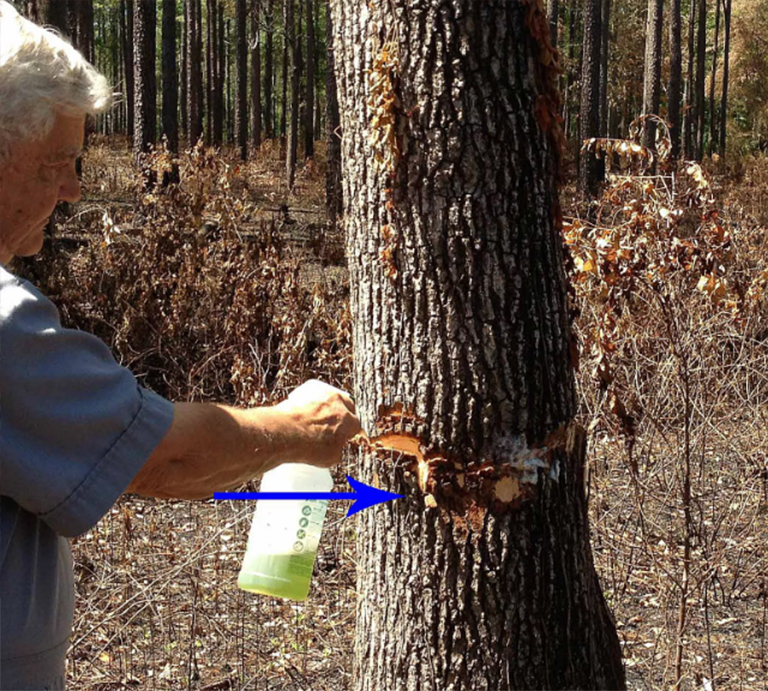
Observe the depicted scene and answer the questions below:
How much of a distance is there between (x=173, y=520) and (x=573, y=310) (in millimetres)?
3152

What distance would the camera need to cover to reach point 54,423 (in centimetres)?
153

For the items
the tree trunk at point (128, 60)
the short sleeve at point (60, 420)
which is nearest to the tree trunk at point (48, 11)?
the short sleeve at point (60, 420)

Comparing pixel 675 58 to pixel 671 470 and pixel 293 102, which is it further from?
pixel 671 470

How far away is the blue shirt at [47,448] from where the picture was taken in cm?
151

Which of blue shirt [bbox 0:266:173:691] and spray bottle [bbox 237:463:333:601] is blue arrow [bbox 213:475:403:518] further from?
blue shirt [bbox 0:266:173:691]

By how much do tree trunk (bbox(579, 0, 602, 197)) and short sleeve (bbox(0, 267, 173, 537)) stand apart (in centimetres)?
1614

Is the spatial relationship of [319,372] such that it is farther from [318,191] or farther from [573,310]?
[318,191]

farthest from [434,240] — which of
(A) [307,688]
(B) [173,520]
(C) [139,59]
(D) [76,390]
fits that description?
(C) [139,59]

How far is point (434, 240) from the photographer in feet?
7.64

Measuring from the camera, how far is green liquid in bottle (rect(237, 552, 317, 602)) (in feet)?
7.21

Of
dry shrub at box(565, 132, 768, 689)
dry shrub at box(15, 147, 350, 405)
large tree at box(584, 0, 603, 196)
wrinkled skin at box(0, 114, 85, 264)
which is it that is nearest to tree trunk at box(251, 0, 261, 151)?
large tree at box(584, 0, 603, 196)

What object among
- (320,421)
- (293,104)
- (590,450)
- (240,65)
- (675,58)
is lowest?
(590,450)

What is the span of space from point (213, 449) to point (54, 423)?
0.31m

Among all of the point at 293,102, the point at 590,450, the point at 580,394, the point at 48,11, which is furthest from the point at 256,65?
the point at 580,394
